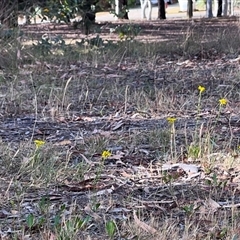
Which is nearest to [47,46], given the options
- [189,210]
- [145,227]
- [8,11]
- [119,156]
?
[8,11]

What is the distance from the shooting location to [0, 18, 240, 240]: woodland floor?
3.10 meters

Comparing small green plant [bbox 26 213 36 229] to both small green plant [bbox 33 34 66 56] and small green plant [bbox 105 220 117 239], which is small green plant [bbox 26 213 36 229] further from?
small green plant [bbox 33 34 66 56]

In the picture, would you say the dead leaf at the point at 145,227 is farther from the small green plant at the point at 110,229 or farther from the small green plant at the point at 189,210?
the small green plant at the point at 189,210

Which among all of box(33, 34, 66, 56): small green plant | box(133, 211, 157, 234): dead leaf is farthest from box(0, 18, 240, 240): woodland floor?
box(33, 34, 66, 56): small green plant

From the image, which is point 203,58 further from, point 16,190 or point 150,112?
point 16,190

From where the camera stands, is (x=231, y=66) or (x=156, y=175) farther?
(x=231, y=66)

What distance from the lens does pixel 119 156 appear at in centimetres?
424

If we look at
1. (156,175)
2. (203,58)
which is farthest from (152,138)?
(203,58)

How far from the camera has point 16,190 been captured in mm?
3551

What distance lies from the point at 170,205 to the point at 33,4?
667 centimetres

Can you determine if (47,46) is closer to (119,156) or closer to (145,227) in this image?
(119,156)

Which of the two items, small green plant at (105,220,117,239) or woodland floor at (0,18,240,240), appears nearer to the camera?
small green plant at (105,220,117,239)

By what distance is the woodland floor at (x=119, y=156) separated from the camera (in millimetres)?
3100

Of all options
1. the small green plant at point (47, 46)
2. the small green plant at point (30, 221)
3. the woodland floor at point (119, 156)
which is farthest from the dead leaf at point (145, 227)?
the small green plant at point (47, 46)
